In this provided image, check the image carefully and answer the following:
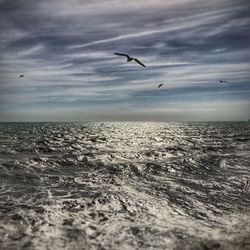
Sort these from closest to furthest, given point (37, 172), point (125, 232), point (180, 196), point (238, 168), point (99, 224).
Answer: point (125, 232) → point (99, 224) → point (180, 196) → point (37, 172) → point (238, 168)

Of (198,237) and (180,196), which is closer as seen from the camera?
(198,237)

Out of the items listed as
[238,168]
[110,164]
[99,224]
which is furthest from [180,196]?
[110,164]

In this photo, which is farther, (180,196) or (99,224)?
(180,196)

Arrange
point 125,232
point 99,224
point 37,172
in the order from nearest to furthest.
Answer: point 125,232
point 99,224
point 37,172

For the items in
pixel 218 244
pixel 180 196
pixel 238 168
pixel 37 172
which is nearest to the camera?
pixel 218 244

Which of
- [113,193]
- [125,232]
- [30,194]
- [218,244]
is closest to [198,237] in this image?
[218,244]

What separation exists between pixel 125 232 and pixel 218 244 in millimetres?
2404

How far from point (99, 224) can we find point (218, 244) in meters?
3.38

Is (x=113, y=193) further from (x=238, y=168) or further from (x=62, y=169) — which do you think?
(x=238, y=168)

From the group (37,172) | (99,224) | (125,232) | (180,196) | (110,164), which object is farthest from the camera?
(110,164)

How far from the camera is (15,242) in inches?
321

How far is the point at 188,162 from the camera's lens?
24.6 metres

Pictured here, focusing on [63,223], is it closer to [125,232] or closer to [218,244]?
[125,232]

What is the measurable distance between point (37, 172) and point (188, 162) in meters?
10.9
